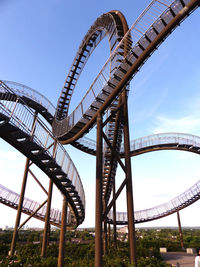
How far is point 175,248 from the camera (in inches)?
782

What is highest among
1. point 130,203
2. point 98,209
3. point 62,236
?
point 130,203

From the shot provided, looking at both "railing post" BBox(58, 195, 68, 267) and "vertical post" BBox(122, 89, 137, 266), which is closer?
"vertical post" BBox(122, 89, 137, 266)

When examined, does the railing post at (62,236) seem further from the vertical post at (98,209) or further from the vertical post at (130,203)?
the vertical post at (130,203)

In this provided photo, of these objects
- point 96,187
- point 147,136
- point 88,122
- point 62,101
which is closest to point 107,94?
point 88,122

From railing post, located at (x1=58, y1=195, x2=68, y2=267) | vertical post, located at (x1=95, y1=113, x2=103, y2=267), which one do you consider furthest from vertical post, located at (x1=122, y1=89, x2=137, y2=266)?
railing post, located at (x1=58, y1=195, x2=68, y2=267)

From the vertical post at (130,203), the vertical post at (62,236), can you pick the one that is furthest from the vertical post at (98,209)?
the vertical post at (62,236)

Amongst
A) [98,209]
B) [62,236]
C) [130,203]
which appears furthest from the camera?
[62,236]

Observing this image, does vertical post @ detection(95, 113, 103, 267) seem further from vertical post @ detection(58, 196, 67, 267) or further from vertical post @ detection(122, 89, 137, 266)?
vertical post @ detection(58, 196, 67, 267)

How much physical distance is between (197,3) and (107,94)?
4.46 meters

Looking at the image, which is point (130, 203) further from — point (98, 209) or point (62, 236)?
point (62, 236)

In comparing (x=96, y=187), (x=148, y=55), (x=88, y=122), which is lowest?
(x=96, y=187)

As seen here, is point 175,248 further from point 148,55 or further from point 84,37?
point 84,37

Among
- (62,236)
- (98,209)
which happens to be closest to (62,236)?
(62,236)

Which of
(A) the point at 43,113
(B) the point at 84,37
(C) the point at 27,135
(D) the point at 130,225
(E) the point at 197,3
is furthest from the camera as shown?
(A) the point at 43,113
